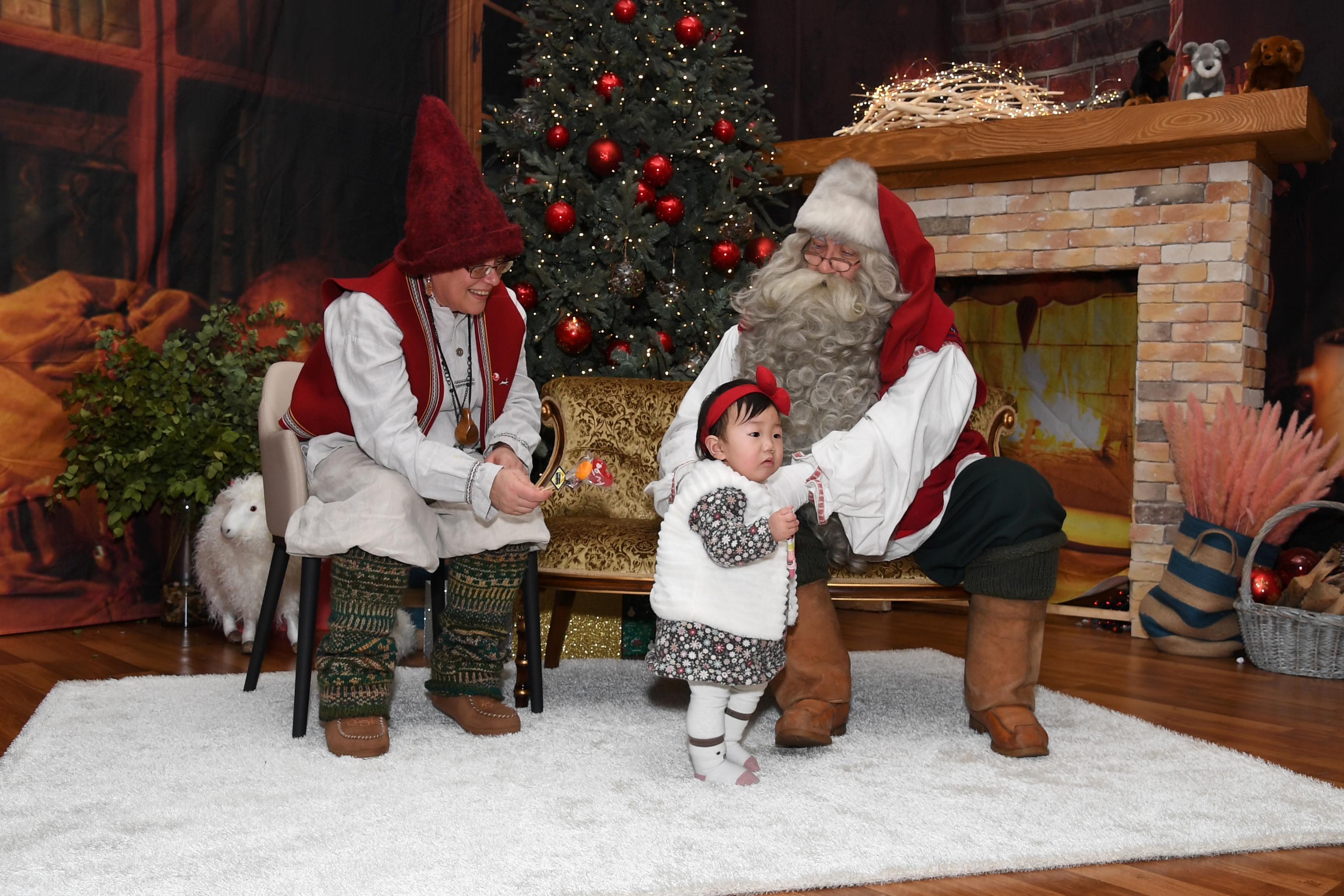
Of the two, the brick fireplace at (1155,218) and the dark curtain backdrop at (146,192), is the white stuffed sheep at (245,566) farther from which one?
the brick fireplace at (1155,218)

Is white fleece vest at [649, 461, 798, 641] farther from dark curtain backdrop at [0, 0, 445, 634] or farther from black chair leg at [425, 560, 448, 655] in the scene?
dark curtain backdrop at [0, 0, 445, 634]

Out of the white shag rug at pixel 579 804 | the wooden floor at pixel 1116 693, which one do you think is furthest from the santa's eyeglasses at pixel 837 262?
the wooden floor at pixel 1116 693

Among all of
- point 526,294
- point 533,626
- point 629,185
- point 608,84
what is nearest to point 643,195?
point 629,185

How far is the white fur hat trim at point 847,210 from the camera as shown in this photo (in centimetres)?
275

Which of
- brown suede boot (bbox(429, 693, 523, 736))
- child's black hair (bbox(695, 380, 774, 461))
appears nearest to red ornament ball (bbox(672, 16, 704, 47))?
child's black hair (bbox(695, 380, 774, 461))

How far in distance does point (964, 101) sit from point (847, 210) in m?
2.33

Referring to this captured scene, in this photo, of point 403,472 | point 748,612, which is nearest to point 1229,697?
point 748,612

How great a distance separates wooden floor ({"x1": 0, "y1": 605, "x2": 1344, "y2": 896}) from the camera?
1867 mm

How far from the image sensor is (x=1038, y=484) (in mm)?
2668

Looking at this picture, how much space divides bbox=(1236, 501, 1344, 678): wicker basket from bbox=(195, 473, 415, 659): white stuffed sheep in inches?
109

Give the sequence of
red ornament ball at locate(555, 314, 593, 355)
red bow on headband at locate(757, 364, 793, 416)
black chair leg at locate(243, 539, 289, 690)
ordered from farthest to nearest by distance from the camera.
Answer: red ornament ball at locate(555, 314, 593, 355), black chair leg at locate(243, 539, 289, 690), red bow on headband at locate(757, 364, 793, 416)

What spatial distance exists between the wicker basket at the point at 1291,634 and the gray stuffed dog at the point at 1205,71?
5.22ft

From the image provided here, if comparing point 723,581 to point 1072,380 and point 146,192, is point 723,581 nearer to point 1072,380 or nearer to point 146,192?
point 146,192

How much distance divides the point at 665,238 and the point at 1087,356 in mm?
1904
